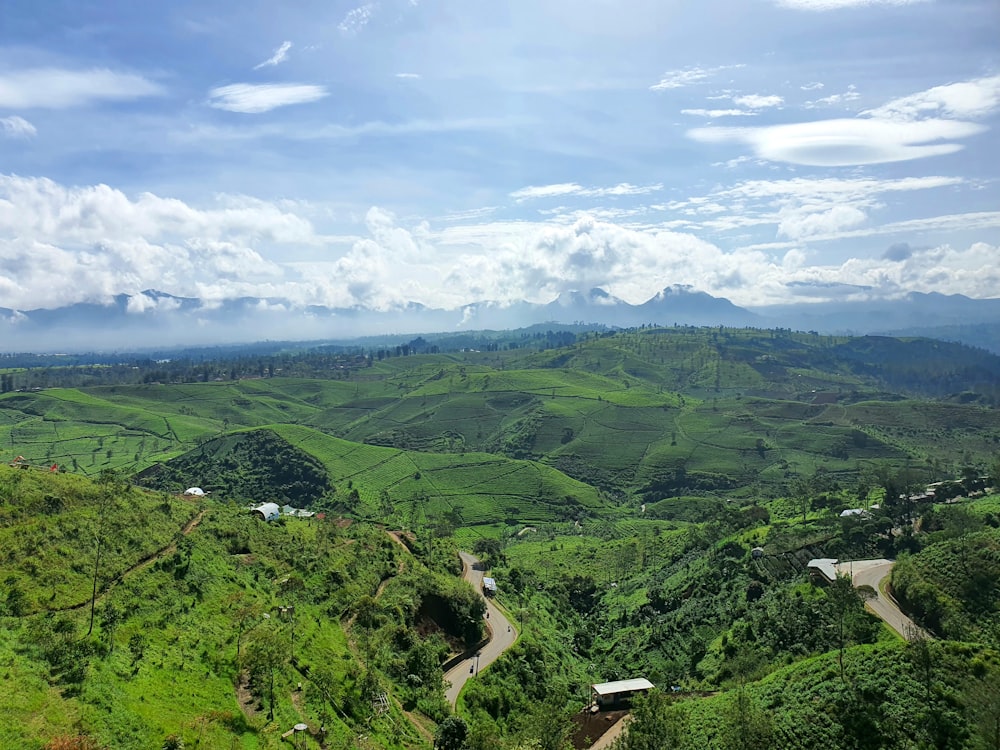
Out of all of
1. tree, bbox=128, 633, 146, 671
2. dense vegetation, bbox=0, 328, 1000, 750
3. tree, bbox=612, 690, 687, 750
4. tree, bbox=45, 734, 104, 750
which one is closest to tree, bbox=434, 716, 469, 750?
dense vegetation, bbox=0, 328, 1000, 750

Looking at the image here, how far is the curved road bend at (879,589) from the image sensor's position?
5091 centimetres

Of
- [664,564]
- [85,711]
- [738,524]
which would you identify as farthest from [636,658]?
[85,711]

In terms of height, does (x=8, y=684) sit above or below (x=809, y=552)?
above

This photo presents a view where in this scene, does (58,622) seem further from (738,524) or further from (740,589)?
(738,524)

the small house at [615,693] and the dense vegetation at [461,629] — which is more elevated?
the dense vegetation at [461,629]

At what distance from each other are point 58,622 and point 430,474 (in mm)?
142397

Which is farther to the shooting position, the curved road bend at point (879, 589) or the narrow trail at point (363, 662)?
the curved road bend at point (879, 589)

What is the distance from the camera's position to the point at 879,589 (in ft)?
195

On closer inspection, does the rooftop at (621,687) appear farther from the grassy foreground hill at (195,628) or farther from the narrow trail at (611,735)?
the grassy foreground hill at (195,628)

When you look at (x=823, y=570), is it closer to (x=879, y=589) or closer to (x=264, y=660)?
(x=879, y=589)

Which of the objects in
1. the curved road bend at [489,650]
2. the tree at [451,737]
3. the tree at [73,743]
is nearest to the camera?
the tree at [73,743]

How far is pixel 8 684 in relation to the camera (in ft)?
87.7

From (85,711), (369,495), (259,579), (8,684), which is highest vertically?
(8,684)

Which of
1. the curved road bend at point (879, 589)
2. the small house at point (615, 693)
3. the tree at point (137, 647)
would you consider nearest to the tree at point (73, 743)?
the tree at point (137, 647)
